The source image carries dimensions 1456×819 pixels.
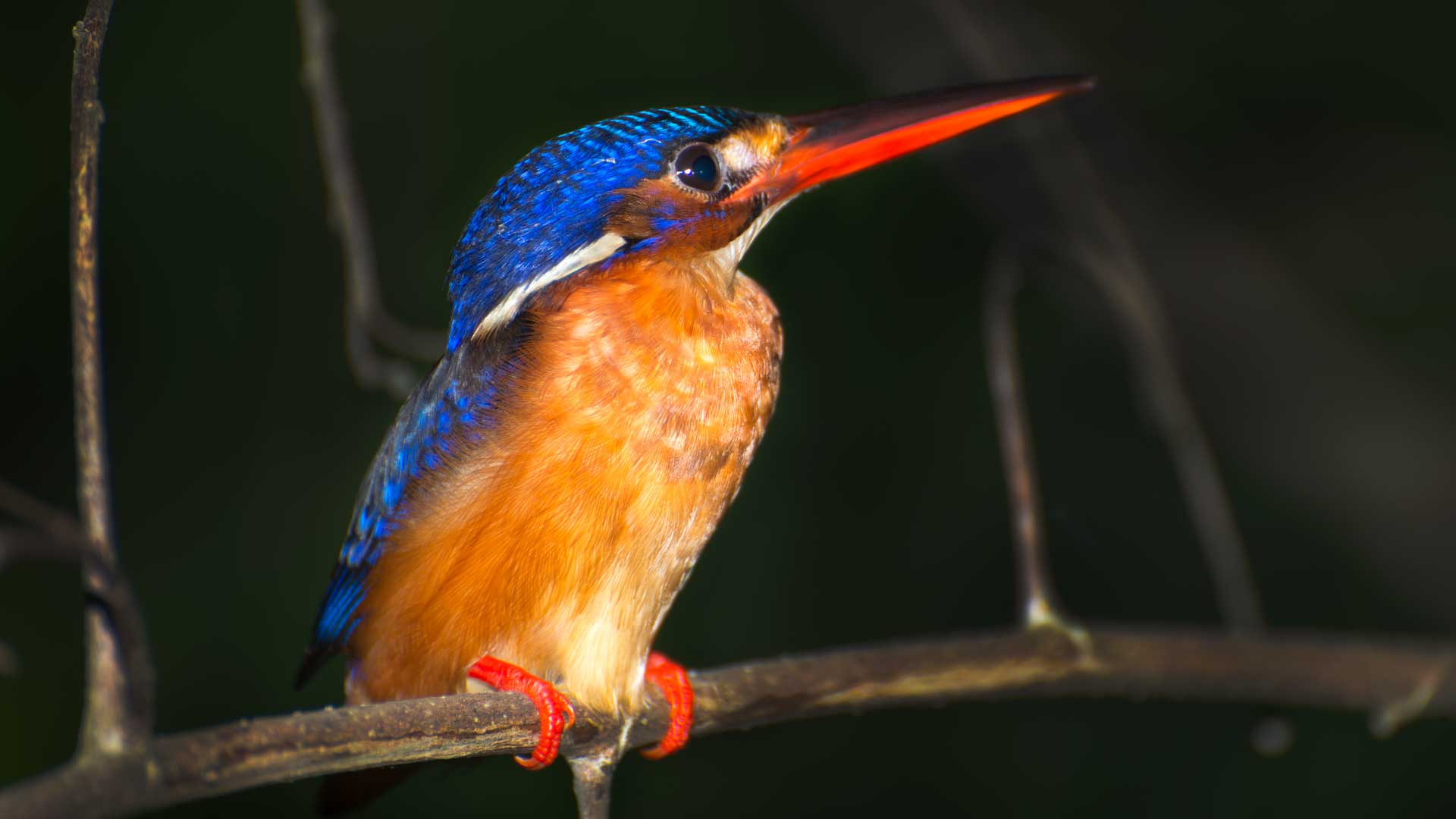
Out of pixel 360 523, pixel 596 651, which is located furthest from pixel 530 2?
pixel 596 651

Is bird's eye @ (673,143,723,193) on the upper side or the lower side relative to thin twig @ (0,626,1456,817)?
upper

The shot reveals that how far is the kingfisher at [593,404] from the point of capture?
1.81 metres

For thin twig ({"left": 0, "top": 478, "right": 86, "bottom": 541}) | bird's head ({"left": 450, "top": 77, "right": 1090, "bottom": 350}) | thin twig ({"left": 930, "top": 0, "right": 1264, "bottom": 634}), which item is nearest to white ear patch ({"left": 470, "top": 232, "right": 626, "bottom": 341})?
bird's head ({"left": 450, "top": 77, "right": 1090, "bottom": 350})

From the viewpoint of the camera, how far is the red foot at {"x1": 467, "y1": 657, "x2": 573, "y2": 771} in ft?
5.76

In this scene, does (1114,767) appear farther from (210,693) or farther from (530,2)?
(530,2)

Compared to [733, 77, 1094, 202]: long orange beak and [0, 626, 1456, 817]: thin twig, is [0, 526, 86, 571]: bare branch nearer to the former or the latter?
[0, 626, 1456, 817]: thin twig

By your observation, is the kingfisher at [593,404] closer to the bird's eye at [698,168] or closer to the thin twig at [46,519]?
the bird's eye at [698,168]

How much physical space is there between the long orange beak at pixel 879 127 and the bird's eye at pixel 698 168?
5 cm

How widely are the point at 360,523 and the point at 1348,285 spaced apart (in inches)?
138

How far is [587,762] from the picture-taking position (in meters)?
1.84

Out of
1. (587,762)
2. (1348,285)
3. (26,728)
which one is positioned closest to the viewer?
(587,762)

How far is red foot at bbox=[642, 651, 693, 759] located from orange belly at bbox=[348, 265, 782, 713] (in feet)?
0.17

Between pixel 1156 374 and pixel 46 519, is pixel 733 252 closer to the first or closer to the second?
pixel 1156 374

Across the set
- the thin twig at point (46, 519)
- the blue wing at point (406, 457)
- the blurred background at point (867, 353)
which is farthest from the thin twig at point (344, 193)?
the blurred background at point (867, 353)
